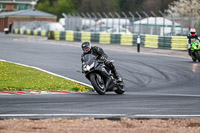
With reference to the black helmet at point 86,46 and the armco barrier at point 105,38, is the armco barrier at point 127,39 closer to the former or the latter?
the armco barrier at point 105,38

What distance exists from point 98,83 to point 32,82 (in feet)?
10.9

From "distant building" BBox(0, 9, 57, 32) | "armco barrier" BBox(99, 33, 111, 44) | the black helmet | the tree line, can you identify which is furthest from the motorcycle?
the tree line

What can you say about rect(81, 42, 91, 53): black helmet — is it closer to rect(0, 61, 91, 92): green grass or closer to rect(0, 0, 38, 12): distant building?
rect(0, 61, 91, 92): green grass

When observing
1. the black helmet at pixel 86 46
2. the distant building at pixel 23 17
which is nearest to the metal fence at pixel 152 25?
the black helmet at pixel 86 46

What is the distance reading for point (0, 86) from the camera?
48.6 ft

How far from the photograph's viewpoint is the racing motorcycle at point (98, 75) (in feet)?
44.1

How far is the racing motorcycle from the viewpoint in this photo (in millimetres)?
13453

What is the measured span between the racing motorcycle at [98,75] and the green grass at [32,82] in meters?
1.81

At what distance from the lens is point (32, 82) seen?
1630 centimetres

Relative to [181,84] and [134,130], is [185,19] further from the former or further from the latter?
[134,130]

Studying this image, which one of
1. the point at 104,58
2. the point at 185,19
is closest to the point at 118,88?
the point at 104,58

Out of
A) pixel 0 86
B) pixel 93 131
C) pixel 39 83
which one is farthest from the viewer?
pixel 39 83

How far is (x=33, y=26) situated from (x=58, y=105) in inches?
2669

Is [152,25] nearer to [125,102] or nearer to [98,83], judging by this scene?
[98,83]
